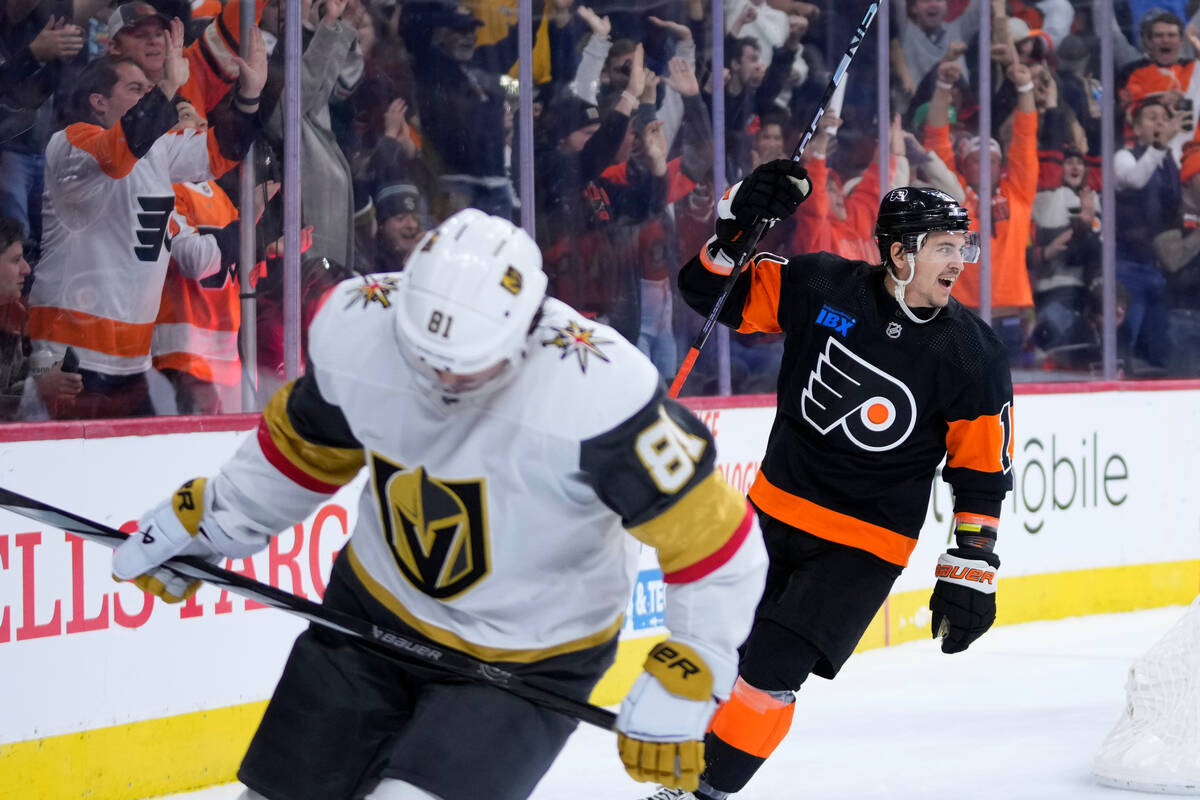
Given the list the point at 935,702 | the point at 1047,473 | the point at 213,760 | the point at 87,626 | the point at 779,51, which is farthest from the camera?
the point at 1047,473

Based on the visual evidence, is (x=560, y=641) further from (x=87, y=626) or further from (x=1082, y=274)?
(x=1082, y=274)

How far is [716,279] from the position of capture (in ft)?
11.4

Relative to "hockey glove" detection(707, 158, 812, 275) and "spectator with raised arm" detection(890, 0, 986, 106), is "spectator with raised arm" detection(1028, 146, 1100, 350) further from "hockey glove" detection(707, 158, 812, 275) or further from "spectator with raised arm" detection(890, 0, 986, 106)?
"hockey glove" detection(707, 158, 812, 275)

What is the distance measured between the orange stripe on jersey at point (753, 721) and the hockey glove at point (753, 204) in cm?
94

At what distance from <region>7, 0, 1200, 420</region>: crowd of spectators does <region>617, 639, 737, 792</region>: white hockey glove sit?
2157mm

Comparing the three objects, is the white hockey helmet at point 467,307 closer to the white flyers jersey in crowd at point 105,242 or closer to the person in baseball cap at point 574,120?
the white flyers jersey in crowd at point 105,242

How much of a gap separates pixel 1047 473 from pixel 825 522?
340cm

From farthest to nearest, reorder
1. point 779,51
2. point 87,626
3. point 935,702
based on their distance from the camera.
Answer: point 779,51, point 935,702, point 87,626

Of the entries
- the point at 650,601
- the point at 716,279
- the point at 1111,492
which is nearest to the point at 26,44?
the point at 716,279

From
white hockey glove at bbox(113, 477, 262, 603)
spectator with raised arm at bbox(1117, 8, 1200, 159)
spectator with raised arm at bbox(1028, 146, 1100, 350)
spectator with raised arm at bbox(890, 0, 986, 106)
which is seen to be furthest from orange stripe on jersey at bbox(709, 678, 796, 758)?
spectator with raised arm at bbox(1117, 8, 1200, 159)

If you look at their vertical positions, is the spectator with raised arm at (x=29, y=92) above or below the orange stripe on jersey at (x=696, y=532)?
above

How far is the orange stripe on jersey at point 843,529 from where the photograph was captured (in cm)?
332

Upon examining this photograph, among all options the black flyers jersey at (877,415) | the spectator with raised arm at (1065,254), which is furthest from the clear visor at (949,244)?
the spectator with raised arm at (1065,254)

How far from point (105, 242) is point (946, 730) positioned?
2737mm
